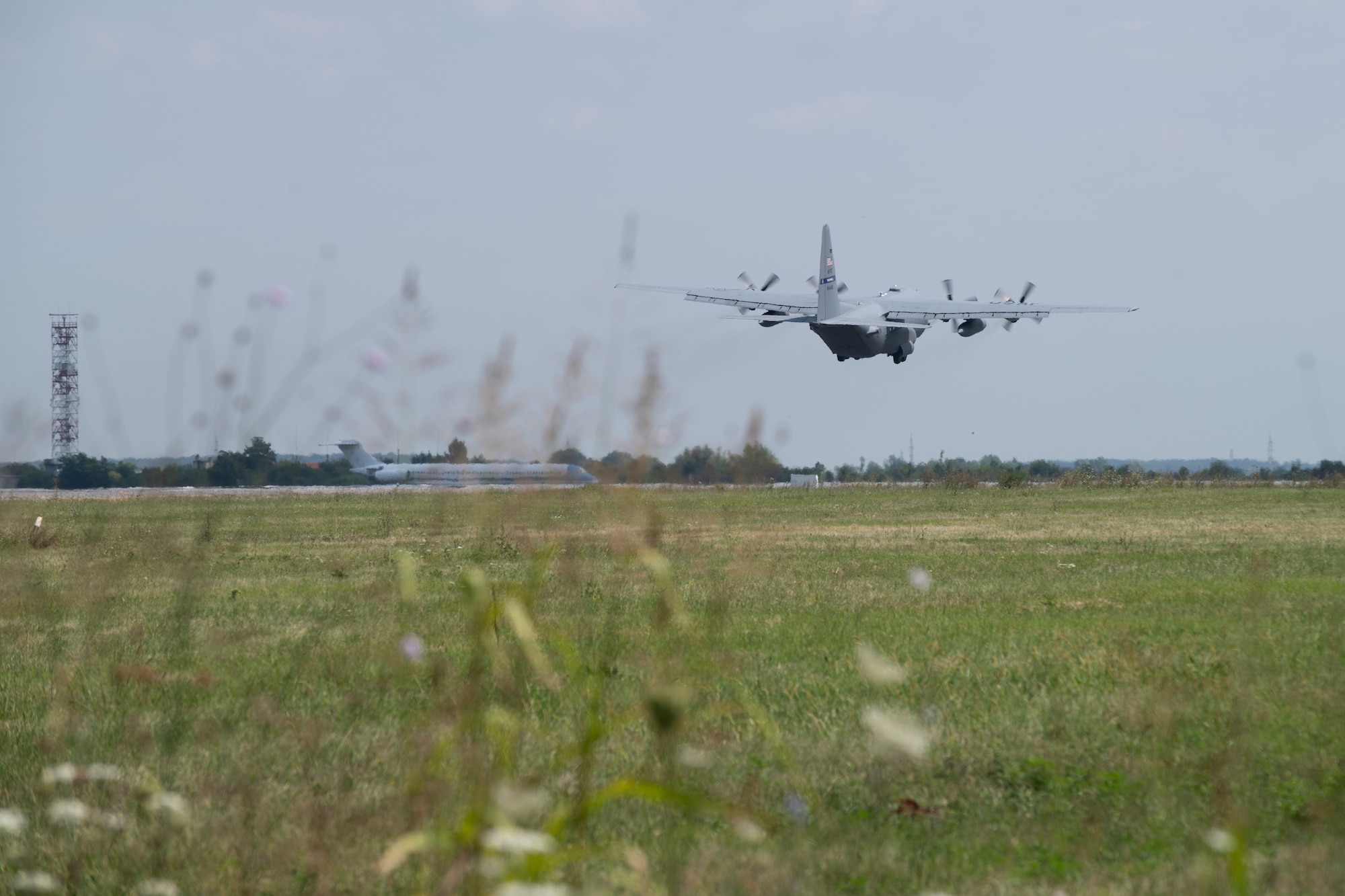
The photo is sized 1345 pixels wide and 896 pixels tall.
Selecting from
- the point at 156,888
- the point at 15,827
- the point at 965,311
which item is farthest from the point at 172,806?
the point at 965,311

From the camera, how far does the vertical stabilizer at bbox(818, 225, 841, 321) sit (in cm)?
4047

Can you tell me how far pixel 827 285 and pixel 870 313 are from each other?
5.81 meters

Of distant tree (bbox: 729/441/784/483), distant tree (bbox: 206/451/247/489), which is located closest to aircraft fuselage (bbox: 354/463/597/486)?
distant tree (bbox: 729/441/784/483)

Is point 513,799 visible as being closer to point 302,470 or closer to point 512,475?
point 512,475

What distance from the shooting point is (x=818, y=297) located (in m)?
40.6

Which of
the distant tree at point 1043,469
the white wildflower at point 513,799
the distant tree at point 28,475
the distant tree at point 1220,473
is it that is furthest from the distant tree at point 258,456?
the distant tree at point 1043,469

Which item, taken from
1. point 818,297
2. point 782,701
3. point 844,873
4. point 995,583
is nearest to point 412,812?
point 844,873

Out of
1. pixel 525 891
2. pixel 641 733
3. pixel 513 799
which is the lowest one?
pixel 641 733

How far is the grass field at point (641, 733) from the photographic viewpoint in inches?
114

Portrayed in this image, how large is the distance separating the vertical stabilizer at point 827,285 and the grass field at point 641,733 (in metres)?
29.7

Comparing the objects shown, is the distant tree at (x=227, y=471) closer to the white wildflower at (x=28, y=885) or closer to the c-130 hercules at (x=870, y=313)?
the white wildflower at (x=28, y=885)

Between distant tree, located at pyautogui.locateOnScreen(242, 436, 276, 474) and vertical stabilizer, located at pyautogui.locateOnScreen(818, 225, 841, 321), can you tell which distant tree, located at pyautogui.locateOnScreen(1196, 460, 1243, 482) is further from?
distant tree, located at pyautogui.locateOnScreen(242, 436, 276, 474)

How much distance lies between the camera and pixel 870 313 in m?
37.3

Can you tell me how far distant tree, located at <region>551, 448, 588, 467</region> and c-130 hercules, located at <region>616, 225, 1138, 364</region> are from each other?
27938 millimetres
